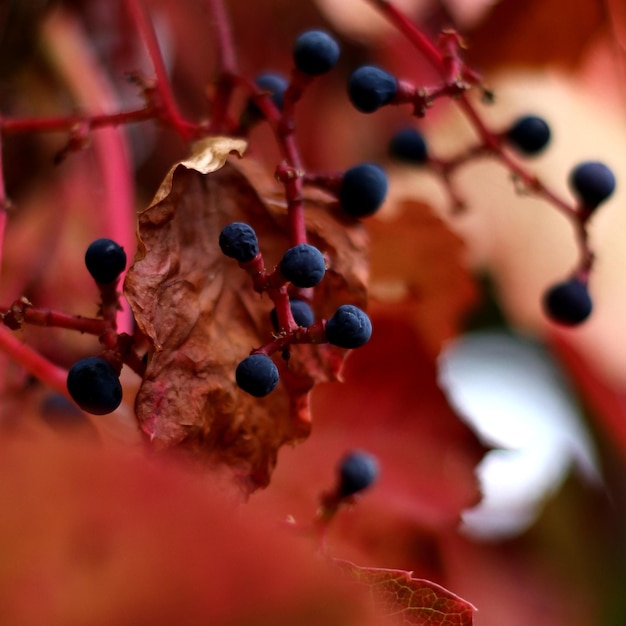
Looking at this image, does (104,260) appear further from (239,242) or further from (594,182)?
(594,182)

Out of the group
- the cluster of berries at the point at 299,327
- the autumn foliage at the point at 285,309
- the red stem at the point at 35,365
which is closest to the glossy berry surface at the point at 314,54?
the autumn foliage at the point at 285,309

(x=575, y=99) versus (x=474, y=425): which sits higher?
(x=575, y=99)

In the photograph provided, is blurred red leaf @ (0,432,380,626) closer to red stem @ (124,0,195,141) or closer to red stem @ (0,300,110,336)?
red stem @ (0,300,110,336)

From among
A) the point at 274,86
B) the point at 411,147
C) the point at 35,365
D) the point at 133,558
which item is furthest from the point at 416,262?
the point at 133,558

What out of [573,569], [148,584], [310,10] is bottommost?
[573,569]

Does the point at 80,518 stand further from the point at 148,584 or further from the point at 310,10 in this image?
the point at 310,10

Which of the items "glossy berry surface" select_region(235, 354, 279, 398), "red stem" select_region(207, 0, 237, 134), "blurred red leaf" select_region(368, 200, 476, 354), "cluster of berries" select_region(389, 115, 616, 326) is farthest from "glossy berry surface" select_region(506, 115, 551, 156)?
"glossy berry surface" select_region(235, 354, 279, 398)

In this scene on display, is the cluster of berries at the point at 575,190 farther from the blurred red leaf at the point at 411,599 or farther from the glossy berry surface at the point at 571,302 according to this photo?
the blurred red leaf at the point at 411,599

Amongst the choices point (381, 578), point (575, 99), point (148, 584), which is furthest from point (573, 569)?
point (148, 584)
